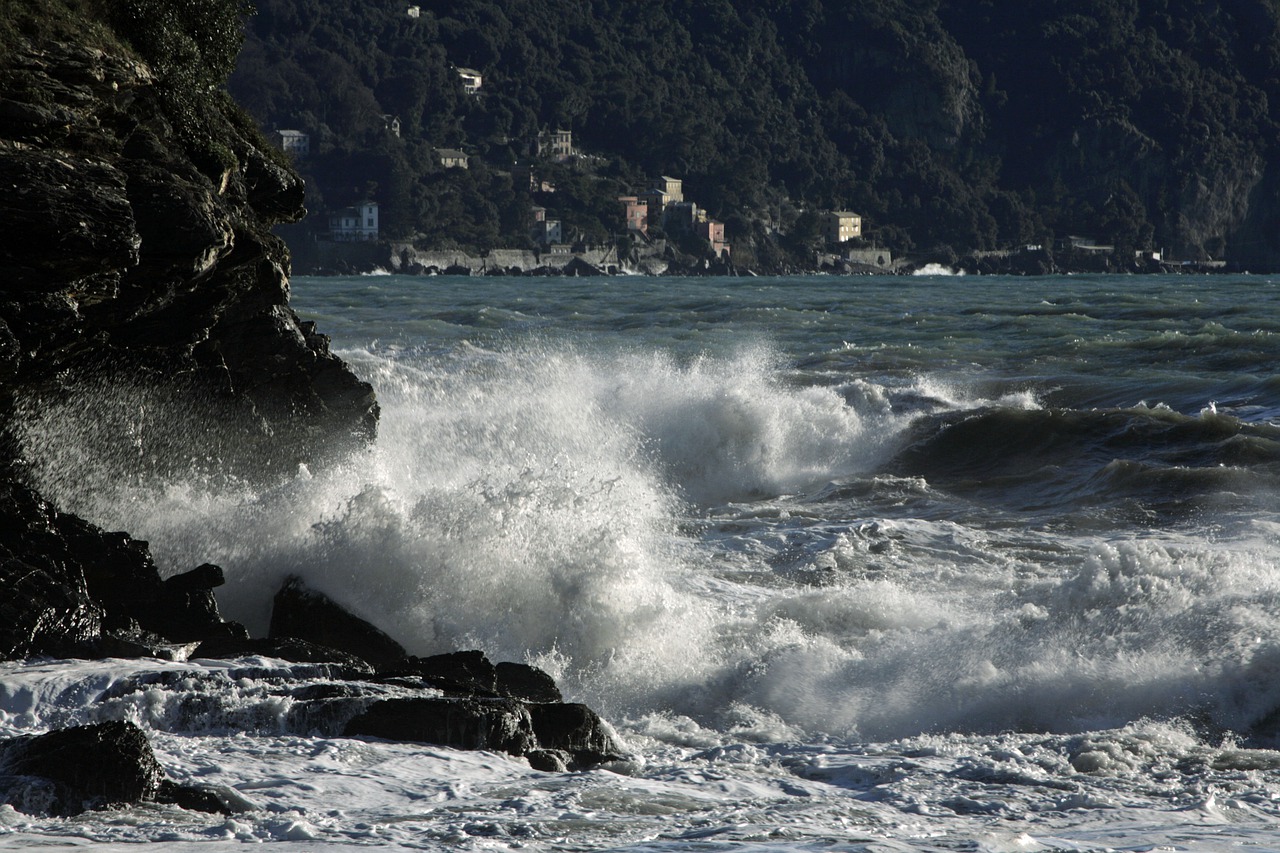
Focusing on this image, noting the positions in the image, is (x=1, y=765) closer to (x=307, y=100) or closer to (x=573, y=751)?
(x=573, y=751)

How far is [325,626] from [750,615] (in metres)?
2.98

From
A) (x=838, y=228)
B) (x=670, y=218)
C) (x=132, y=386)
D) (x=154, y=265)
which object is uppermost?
(x=670, y=218)

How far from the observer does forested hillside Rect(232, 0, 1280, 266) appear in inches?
5212

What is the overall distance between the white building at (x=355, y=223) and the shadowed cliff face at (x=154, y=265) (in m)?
104

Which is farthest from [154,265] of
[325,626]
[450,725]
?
[450,725]

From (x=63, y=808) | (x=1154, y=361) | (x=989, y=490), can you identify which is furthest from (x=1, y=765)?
(x=1154, y=361)

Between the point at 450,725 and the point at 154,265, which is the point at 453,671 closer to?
the point at 450,725

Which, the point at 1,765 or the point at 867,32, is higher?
the point at 867,32

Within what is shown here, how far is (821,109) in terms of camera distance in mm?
152875

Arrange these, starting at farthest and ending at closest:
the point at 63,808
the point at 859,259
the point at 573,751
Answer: the point at 859,259 → the point at 573,751 → the point at 63,808

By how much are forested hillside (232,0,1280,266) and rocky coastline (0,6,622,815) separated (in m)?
112

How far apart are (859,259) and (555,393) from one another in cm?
11406

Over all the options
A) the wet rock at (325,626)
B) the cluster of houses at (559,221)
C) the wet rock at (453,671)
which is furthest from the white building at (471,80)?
the wet rock at (453,671)

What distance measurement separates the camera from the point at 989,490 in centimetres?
1464
